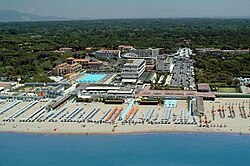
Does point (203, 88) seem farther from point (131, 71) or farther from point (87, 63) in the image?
point (87, 63)

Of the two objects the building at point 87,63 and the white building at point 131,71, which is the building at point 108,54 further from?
the white building at point 131,71

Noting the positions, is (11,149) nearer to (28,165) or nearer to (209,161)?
(28,165)

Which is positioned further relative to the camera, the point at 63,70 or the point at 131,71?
the point at 63,70

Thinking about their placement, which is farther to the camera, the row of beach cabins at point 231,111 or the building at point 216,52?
the building at point 216,52

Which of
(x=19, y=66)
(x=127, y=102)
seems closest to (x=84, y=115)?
(x=127, y=102)

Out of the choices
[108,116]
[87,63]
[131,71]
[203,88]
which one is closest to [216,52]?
[87,63]

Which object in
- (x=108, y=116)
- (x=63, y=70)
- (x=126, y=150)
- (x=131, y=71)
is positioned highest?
(x=131, y=71)

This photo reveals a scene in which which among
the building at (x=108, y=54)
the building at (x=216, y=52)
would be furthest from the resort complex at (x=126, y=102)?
the building at (x=216, y=52)
